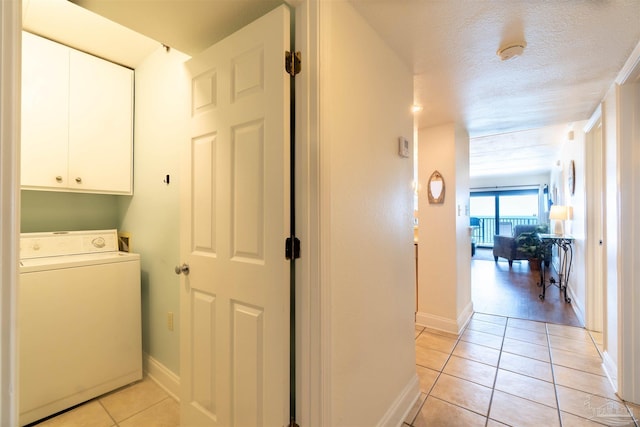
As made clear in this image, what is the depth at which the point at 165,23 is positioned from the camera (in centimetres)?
132

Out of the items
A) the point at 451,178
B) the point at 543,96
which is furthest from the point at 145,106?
the point at 543,96

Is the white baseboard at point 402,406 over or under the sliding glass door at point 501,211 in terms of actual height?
under

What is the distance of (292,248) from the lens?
1.15 meters

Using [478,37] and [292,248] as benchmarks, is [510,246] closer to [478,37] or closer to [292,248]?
[478,37]

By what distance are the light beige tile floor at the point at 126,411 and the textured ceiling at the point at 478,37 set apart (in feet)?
7.02

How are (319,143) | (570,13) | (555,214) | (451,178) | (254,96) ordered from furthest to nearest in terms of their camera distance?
(555,214) → (451,178) → (570,13) → (254,96) → (319,143)

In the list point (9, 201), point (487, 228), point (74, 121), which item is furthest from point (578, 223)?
point (487, 228)

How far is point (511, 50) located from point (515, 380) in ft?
7.18

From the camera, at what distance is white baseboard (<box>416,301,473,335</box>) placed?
9.36 feet

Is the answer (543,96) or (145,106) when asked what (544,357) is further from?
(145,106)

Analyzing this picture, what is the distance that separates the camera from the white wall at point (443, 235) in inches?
113

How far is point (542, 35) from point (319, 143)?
1.40 m

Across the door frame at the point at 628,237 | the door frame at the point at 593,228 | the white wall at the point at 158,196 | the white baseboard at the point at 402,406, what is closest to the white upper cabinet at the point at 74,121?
the white wall at the point at 158,196

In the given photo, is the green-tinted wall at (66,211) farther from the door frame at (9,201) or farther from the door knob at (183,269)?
the door frame at (9,201)
